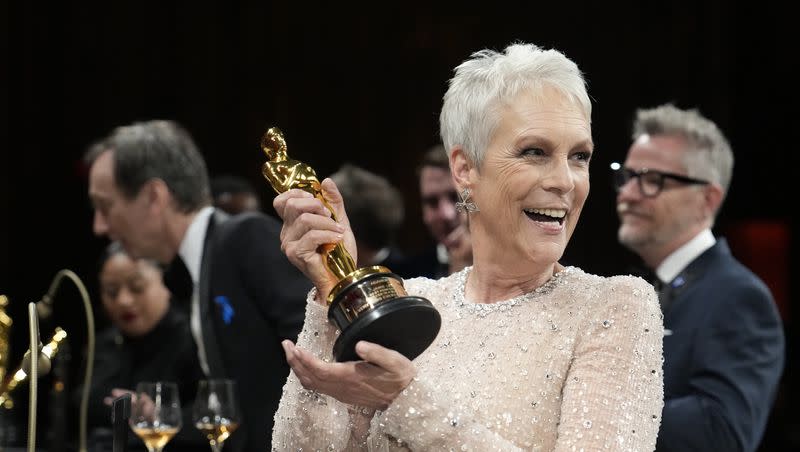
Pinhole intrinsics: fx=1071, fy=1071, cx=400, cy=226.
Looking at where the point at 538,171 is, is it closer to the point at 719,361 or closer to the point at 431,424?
the point at 431,424

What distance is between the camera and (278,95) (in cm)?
708

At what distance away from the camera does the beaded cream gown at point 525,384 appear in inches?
69.0

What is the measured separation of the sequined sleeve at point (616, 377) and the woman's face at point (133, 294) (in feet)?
10.9

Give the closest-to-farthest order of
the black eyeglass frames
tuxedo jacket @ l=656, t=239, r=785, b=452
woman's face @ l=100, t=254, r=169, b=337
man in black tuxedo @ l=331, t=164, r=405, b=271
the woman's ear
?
the woman's ear
tuxedo jacket @ l=656, t=239, r=785, b=452
the black eyeglass frames
woman's face @ l=100, t=254, r=169, b=337
man in black tuxedo @ l=331, t=164, r=405, b=271

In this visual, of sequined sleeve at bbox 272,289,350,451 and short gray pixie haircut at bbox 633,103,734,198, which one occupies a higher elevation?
short gray pixie haircut at bbox 633,103,734,198

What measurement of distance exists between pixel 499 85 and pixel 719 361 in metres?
1.55

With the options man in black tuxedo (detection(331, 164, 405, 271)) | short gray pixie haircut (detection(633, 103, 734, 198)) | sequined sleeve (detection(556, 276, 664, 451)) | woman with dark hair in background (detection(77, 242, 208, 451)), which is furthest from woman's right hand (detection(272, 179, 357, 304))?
man in black tuxedo (detection(331, 164, 405, 271))

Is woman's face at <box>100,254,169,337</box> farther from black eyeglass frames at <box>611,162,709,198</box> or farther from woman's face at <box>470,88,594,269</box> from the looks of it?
woman's face at <box>470,88,594,269</box>

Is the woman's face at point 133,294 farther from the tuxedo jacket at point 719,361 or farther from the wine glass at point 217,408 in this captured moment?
the tuxedo jacket at point 719,361

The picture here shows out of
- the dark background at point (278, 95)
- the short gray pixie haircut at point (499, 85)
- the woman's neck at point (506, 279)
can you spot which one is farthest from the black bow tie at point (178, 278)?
the dark background at point (278, 95)

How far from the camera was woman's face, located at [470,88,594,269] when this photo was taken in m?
1.91

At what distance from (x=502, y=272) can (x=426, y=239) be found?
505 cm

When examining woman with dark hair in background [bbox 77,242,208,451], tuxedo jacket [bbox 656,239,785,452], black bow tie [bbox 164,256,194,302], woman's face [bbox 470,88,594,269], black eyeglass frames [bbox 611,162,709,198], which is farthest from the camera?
woman with dark hair in background [bbox 77,242,208,451]

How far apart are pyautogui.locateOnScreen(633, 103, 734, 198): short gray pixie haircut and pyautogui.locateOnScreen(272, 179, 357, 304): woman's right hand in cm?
224
